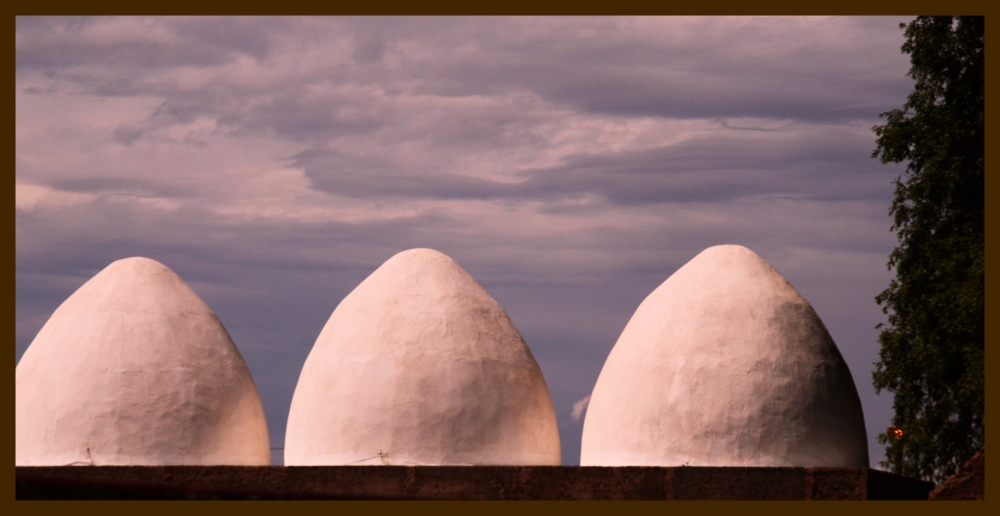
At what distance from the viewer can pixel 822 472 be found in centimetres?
1678

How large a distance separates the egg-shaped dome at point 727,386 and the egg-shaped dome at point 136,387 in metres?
5.86

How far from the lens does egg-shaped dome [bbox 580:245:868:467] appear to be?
17.6 meters

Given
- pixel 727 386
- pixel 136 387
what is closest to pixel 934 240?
pixel 727 386

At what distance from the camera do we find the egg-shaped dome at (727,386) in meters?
17.6

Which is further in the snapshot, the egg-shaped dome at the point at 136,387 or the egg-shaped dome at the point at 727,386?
the egg-shaped dome at the point at 136,387

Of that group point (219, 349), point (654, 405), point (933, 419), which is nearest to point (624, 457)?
point (654, 405)

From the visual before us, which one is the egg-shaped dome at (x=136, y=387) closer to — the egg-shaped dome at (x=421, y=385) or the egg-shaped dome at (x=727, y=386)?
the egg-shaped dome at (x=421, y=385)

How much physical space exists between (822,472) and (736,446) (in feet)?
4.19

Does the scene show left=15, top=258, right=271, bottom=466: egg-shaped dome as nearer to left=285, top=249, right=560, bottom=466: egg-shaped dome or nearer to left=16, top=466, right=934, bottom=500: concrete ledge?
left=16, top=466, right=934, bottom=500: concrete ledge

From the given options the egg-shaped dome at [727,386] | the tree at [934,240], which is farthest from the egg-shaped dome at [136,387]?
the tree at [934,240]

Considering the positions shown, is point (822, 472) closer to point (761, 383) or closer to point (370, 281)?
point (761, 383)

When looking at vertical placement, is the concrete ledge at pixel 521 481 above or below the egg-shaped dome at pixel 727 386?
below

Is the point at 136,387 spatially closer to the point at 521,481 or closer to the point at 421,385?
the point at 421,385

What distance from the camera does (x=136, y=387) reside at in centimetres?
1950
